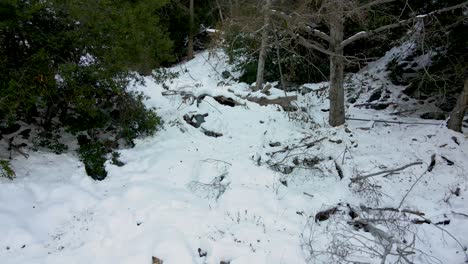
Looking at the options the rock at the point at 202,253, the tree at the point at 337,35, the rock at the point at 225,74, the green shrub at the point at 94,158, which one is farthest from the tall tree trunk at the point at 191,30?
the rock at the point at 202,253

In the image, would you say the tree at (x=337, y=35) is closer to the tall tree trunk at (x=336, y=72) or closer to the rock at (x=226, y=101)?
the tall tree trunk at (x=336, y=72)

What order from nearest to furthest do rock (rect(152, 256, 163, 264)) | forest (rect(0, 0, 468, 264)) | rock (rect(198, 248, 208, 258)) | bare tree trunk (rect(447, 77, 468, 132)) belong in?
rock (rect(152, 256, 163, 264)) → rock (rect(198, 248, 208, 258)) → forest (rect(0, 0, 468, 264)) → bare tree trunk (rect(447, 77, 468, 132))

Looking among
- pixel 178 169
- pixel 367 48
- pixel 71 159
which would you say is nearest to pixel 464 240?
pixel 178 169

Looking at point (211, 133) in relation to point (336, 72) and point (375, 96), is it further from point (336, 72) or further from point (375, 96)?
point (375, 96)

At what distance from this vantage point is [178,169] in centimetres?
638

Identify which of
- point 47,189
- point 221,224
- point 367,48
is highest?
point 367,48

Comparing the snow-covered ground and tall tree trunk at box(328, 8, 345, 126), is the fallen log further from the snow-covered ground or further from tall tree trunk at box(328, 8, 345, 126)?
tall tree trunk at box(328, 8, 345, 126)

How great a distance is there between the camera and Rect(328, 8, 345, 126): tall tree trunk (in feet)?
25.3

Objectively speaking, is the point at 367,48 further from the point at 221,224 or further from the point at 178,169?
the point at 221,224

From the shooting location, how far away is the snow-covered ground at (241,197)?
447 centimetres

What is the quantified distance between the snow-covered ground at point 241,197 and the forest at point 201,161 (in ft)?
0.08

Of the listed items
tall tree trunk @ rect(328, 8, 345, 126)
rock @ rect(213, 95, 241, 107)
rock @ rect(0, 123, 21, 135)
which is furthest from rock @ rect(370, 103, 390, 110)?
rock @ rect(0, 123, 21, 135)

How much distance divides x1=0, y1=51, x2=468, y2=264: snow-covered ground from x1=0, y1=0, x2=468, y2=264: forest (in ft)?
0.08

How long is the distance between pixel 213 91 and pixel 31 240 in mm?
5521
